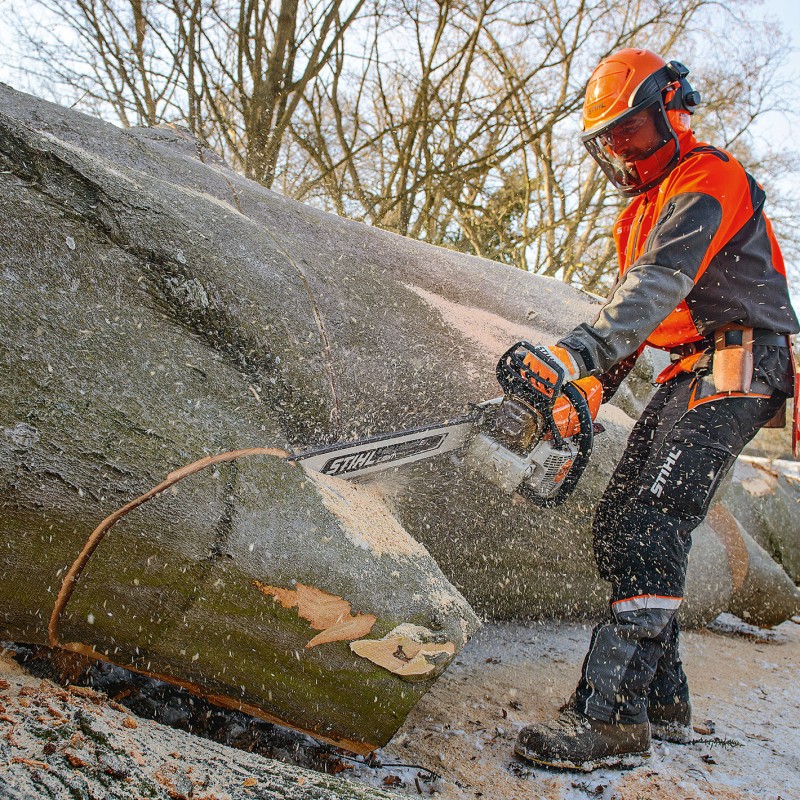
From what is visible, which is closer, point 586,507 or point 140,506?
point 140,506

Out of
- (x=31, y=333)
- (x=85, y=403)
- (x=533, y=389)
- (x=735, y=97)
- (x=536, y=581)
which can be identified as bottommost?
(x=536, y=581)

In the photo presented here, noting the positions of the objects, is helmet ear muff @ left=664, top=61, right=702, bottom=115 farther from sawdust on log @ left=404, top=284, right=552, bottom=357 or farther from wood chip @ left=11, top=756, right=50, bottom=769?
wood chip @ left=11, top=756, right=50, bottom=769

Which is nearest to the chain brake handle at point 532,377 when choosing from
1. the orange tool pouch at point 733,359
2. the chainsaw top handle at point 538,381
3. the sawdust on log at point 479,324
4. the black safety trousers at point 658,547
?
the chainsaw top handle at point 538,381

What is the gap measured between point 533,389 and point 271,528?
822 millimetres

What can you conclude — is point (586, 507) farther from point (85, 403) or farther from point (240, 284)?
point (85, 403)

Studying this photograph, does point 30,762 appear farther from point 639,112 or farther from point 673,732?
point 639,112

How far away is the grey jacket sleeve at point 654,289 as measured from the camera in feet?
6.37

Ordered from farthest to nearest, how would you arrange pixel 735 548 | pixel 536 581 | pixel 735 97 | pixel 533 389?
pixel 735 97, pixel 735 548, pixel 536 581, pixel 533 389

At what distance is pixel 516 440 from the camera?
2.01m

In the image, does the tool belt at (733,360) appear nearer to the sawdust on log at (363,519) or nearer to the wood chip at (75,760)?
the sawdust on log at (363,519)

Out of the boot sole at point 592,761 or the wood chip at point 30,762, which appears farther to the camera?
the boot sole at point 592,761

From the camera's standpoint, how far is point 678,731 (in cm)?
217

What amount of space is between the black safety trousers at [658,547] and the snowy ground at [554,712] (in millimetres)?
198

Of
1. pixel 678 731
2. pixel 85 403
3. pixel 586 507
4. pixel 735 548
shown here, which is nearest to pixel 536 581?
pixel 586 507
